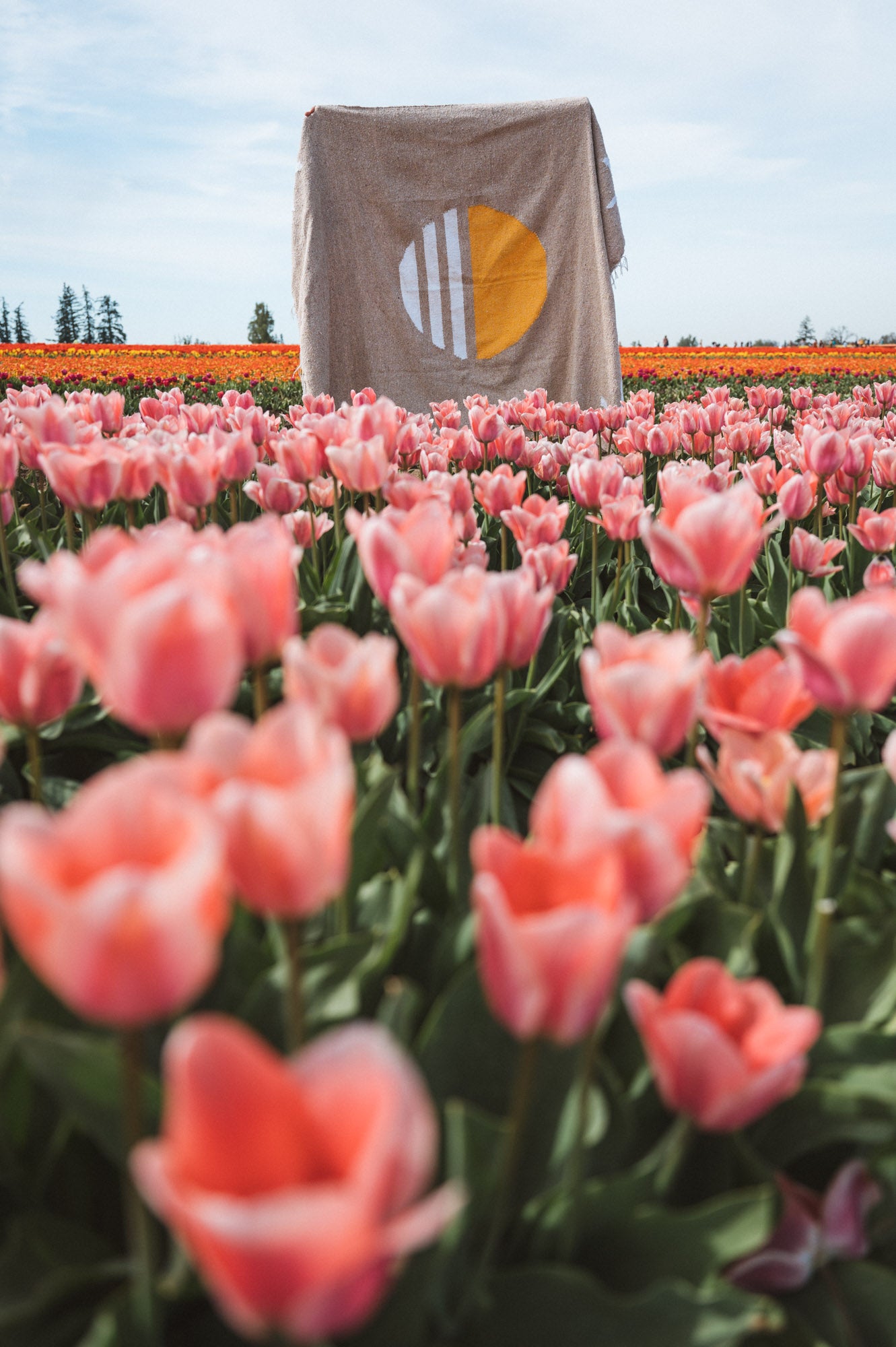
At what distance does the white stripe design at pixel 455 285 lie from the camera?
717 cm

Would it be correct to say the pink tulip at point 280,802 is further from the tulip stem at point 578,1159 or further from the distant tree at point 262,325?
the distant tree at point 262,325

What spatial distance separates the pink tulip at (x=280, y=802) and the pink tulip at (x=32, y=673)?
54 centimetres

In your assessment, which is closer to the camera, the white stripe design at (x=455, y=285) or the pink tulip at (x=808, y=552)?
the pink tulip at (x=808, y=552)

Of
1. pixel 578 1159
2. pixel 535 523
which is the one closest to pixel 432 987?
pixel 578 1159

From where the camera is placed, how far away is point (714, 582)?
54.1 inches

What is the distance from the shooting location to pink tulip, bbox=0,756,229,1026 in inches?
19.1

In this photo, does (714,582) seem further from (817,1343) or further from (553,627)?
(553,627)

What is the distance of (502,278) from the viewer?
7.39 meters

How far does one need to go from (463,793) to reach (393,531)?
18.3 inches

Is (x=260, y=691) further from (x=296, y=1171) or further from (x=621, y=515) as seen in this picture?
(x=621, y=515)

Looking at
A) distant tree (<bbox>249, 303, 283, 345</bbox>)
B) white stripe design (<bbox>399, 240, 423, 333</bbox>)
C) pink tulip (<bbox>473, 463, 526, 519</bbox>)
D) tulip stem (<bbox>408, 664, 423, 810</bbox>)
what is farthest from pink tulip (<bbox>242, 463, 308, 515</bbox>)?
distant tree (<bbox>249, 303, 283, 345</bbox>)

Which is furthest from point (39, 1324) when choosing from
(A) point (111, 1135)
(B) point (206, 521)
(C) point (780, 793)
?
(B) point (206, 521)

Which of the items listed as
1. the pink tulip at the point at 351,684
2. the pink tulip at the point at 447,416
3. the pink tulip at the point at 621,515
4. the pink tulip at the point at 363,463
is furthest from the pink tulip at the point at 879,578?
the pink tulip at the point at 447,416

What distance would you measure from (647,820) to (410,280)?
23.4 feet
